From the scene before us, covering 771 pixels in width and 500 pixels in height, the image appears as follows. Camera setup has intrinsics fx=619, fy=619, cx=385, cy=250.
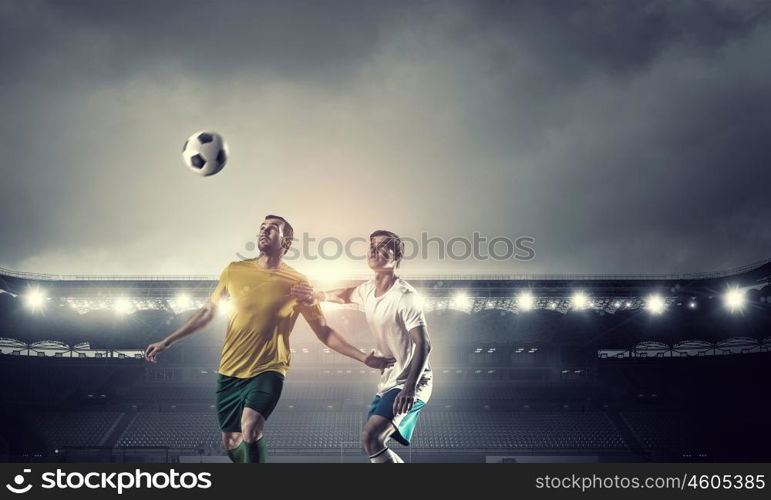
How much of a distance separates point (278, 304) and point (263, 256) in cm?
69

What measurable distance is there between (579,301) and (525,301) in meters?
3.22

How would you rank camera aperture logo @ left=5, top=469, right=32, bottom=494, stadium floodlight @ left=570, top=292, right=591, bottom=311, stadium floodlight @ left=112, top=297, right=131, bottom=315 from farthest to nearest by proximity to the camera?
stadium floodlight @ left=112, top=297, right=131, bottom=315
stadium floodlight @ left=570, top=292, right=591, bottom=311
camera aperture logo @ left=5, top=469, right=32, bottom=494

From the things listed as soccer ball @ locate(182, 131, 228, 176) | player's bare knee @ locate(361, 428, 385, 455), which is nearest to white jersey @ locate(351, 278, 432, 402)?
player's bare knee @ locate(361, 428, 385, 455)

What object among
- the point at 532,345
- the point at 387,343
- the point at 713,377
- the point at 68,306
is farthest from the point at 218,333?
the point at 387,343

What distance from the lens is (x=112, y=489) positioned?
27.5 ft

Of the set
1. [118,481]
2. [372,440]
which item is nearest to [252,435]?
[372,440]

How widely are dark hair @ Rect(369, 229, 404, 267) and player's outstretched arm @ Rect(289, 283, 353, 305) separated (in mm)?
813

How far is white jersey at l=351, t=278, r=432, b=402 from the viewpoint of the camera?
24.9ft

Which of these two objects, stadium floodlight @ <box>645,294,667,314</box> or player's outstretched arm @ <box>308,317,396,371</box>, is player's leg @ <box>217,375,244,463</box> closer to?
player's outstretched arm @ <box>308,317,396,371</box>

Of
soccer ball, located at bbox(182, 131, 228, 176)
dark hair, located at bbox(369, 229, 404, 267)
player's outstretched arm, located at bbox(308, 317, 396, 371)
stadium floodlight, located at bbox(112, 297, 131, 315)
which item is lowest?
player's outstretched arm, located at bbox(308, 317, 396, 371)

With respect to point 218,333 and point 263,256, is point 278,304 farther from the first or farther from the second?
point 218,333

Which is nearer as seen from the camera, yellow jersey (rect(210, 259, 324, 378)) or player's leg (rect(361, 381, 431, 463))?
player's leg (rect(361, 381, 431, 463))

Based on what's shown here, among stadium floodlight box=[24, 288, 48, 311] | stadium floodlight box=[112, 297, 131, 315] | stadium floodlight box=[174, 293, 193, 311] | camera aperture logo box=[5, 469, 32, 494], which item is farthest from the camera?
stadium floodlight box=[112, 297, 131, 315]

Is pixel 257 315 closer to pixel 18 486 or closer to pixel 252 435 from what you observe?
pixel 252 435
